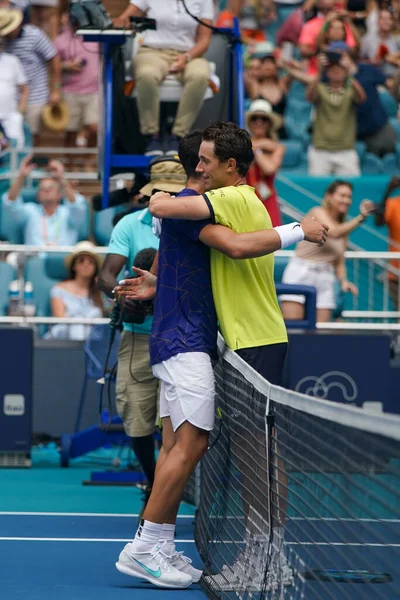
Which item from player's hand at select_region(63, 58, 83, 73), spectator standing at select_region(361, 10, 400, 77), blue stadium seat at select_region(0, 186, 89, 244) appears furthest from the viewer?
spectator standing at select_region(361, 10, 400, 77)

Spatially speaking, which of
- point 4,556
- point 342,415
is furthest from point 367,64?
point 342,415

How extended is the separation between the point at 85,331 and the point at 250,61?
19.5ft

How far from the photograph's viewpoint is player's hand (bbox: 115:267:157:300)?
6402 millimetres

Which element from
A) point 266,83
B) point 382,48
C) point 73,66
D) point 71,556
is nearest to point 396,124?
point 382,48

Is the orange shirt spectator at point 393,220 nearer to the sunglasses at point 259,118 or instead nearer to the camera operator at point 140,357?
the sunglasses at point 259,118

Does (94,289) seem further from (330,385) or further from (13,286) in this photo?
(330,385)

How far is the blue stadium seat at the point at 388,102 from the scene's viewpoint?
17.7 metres

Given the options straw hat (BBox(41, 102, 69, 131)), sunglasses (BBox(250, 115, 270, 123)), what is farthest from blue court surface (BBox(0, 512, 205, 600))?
straw hat (BBox(41, 102, 69, 131))

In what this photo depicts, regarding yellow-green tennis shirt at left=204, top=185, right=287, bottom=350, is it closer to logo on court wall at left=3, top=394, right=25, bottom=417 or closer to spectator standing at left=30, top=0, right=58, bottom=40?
logo on court wall at left=3, top=394, right=25, bottom=417

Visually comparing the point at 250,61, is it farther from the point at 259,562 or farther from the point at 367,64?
the point at 259,562

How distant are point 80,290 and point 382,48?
7505mm

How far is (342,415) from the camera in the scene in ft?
13.3

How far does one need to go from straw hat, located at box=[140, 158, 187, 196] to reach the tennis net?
1.22 metres

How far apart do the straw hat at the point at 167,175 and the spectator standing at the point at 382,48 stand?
10696mm
